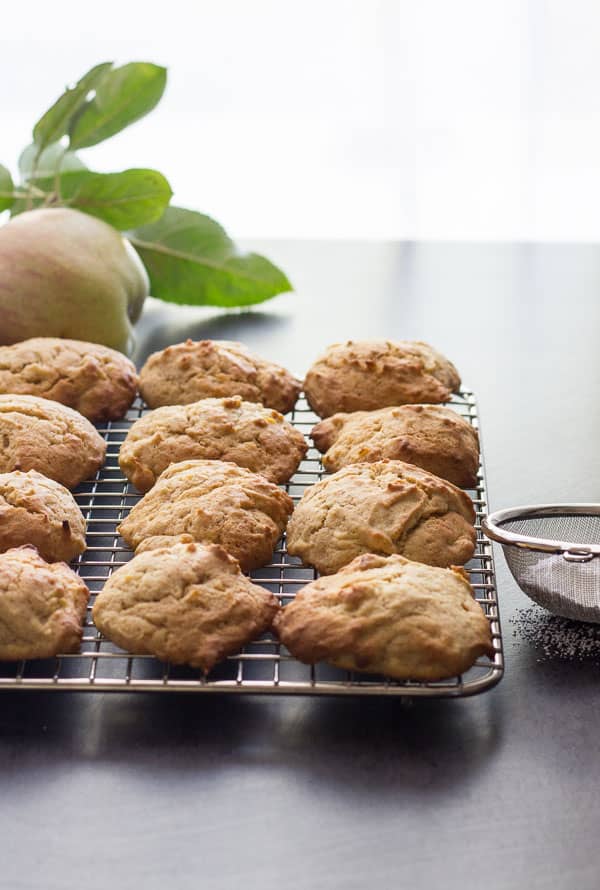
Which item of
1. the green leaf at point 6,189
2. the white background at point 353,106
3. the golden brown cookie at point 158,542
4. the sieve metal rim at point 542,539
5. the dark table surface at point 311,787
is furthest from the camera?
the white background at point 353,106

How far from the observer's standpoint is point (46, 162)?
2.79 meters

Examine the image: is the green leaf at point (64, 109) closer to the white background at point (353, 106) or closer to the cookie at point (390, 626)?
the cookie at point (390, 626)

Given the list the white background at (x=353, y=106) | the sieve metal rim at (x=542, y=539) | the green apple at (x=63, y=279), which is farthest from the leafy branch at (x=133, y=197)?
the white background at (x=353, y=106)

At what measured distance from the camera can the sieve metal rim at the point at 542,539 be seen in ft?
4.91

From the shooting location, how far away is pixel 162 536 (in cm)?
165

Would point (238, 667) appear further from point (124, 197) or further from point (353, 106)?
point (353, 106)

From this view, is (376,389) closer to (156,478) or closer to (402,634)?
(156,478)

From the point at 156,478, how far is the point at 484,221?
4072mm

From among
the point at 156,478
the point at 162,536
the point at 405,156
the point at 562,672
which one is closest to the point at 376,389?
the point at 156,478

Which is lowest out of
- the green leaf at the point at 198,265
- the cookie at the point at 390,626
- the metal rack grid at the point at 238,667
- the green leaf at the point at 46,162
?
the metal rack grid at the point at 238,667

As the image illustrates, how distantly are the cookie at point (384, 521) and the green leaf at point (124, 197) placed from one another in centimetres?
112

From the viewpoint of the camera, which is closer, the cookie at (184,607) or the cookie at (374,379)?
the cookie at (184,607)

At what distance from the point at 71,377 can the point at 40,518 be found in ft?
1.84

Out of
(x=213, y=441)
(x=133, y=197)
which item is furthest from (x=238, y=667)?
(x=133, y=197)
